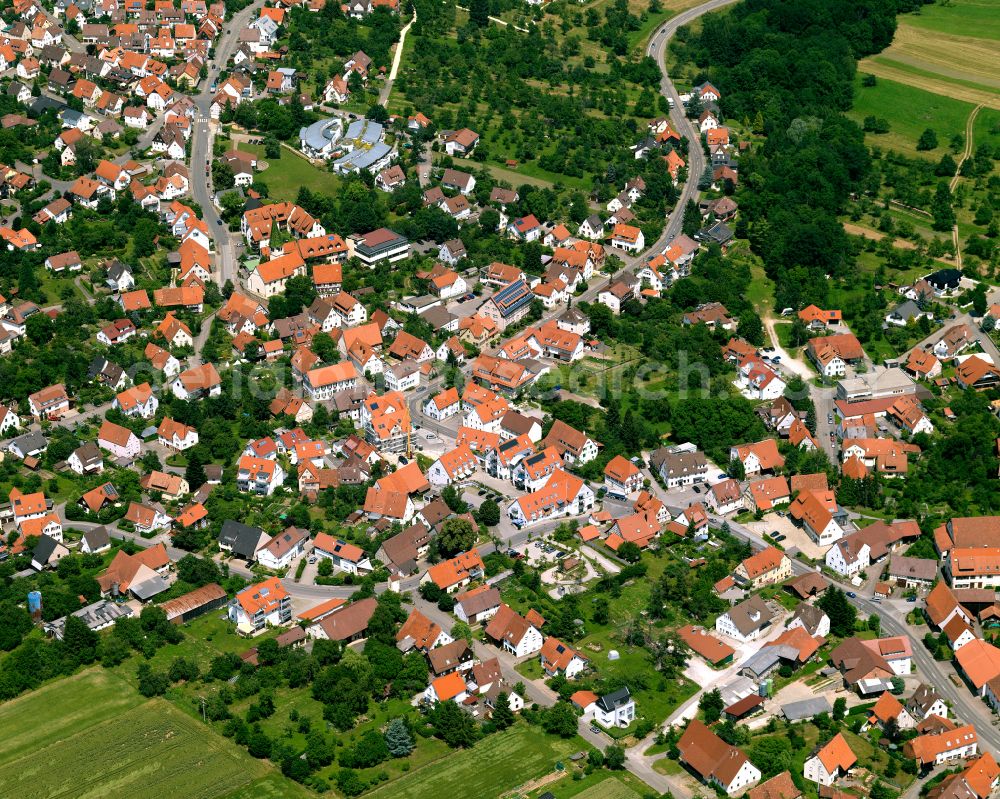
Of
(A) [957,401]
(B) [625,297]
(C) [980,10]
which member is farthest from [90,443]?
(C) [980,10]

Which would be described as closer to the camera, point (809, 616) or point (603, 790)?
point (603, 790)

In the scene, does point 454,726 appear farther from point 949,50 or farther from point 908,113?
point 949,50

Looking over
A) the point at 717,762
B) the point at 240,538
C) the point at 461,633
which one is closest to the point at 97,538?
the point at 240,538

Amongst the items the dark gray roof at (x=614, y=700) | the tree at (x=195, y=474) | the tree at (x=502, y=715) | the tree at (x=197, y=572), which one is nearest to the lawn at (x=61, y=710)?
the tree at (x=197, y=572)

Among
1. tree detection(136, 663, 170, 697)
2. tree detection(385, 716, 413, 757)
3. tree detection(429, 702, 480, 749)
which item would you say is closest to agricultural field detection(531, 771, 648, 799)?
tree detection(429, 702, 480, 749)

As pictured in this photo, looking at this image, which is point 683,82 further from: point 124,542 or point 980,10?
point 124,542

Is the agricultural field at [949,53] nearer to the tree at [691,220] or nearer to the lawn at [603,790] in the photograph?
the tree at [691,220]
